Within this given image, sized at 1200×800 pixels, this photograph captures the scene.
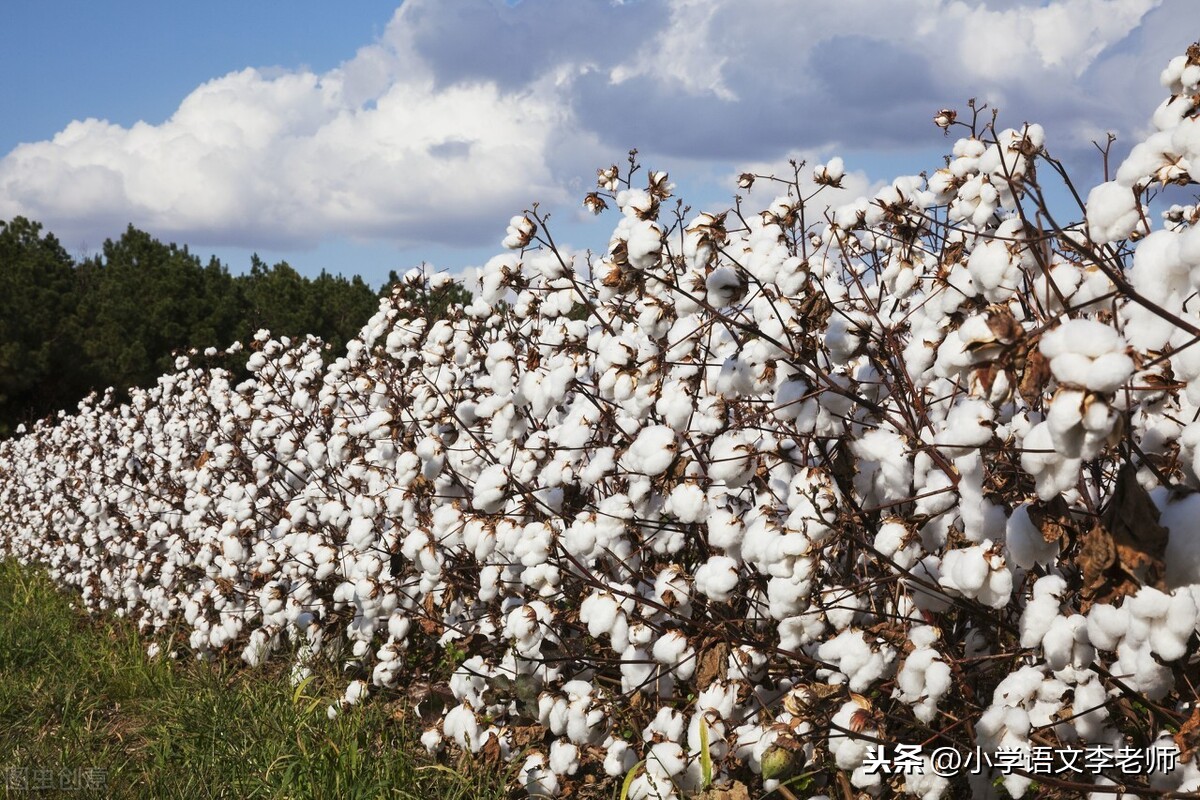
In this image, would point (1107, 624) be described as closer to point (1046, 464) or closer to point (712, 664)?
point (1046, 464)

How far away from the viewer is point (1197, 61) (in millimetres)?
2744

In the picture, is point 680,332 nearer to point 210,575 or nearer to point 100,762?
point 100,762

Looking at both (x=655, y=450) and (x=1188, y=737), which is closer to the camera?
(x=1188, y=737)

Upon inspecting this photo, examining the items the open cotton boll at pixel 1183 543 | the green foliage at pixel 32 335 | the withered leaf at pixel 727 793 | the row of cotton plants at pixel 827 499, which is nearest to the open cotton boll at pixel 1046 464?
the row of cotton plants at pixel 827 499

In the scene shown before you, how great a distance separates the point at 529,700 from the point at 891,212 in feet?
6.29

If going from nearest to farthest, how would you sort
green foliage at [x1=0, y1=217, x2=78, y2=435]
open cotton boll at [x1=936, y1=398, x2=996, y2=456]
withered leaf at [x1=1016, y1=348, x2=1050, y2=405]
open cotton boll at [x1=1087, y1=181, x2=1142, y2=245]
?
1. withered leaf at [x1=1016, y1=348, x2=1050, y2=405]
2. open cotton boll at [x1=1087, y1=181, x2=1142, y2=245]
3. open cotton boll at [x1=936, y1=398, x2=996, y2=456]
4. green foliage at [x1=0, y1=217, x2=78, y2=435]

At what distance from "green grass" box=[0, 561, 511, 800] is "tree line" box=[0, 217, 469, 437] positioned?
9909mm

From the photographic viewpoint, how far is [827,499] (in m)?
2.49

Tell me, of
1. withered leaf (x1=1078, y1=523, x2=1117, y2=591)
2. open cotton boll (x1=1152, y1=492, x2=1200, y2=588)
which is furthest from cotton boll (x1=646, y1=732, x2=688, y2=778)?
open cotton boll (x1=1152, y1=492, x2=1200, y2=588)

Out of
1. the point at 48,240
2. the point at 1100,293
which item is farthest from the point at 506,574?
the point at 48,240

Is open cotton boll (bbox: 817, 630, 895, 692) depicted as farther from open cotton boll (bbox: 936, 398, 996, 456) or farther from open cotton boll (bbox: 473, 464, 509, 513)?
open cotton boll (bbox: 473, 464, 509, 513)

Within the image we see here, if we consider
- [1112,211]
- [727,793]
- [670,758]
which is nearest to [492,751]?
[670,758]

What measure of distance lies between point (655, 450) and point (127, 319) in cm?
1607

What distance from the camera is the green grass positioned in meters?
3.80
